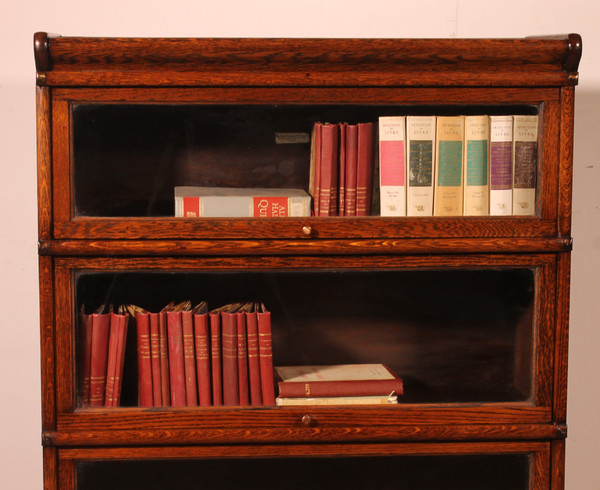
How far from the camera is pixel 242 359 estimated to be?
5.17 feet

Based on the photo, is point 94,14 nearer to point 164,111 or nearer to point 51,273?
point 164,111

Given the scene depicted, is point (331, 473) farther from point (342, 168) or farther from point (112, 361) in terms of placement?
point (342, 168)

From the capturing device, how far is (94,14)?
190cm

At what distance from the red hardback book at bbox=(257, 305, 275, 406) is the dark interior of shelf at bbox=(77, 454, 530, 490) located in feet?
0.51

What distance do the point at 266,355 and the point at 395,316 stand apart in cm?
35

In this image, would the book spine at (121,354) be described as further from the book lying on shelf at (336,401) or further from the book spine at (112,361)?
the book lying on shelf at (336,401)

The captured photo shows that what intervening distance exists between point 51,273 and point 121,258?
147mm

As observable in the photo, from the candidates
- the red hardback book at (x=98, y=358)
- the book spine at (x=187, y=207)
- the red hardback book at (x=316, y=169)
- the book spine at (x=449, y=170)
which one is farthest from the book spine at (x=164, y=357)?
the book spine at (x=449, y=170)

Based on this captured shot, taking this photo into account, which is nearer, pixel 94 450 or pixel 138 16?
pixel 94 450

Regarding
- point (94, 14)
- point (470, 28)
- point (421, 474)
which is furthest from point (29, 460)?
point (470, 28)

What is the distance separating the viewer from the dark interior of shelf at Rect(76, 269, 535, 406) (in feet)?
5.07

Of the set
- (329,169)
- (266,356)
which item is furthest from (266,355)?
(329,169)

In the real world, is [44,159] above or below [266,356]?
above

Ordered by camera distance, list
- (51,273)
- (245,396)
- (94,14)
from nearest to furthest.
Answer: (51,273) < (245,396) < (94,14)
